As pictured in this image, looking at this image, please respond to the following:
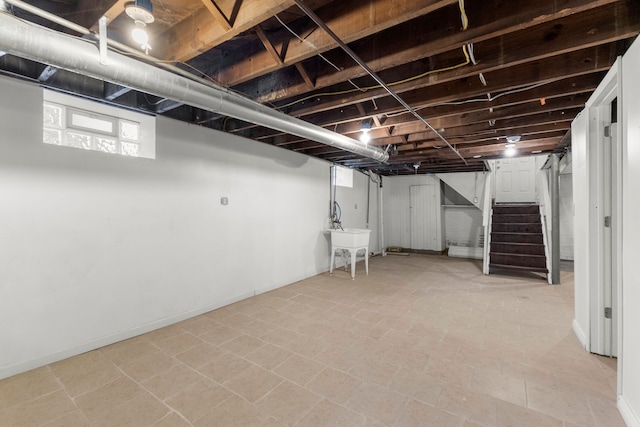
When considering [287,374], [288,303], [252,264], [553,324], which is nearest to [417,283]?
[553,324]

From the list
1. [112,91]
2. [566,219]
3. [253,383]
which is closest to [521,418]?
[253,383]

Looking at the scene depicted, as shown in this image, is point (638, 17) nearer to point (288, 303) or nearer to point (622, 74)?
point (622, 74)

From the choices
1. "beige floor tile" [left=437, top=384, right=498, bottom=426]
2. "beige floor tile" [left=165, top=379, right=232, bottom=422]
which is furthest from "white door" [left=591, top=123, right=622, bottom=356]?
"beige floor tile" [left=165, top=379, right=232, bottom=422]

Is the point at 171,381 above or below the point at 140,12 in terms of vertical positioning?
below

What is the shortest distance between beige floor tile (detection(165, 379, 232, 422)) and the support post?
522 cm

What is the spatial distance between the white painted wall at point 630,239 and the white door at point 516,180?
19.2 ft

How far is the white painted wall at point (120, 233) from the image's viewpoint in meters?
2.12

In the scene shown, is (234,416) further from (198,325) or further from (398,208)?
(398,208)

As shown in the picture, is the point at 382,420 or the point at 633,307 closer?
the point at 633,307

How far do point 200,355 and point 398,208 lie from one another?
652 cm

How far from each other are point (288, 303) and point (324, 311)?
1.79 feet

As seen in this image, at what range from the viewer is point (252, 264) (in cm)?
396

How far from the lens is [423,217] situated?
7.55 meters

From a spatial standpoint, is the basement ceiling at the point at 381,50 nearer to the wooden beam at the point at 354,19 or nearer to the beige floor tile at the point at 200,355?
the wooden beam at the point at 354,19
